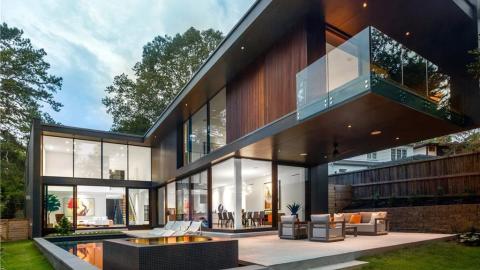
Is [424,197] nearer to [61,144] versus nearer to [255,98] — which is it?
[255,98]

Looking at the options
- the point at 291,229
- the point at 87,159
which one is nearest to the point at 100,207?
the point at 87,159

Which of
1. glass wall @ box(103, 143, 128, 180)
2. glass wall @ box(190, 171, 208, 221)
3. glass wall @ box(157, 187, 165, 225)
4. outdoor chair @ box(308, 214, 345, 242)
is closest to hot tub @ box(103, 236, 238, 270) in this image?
outdoor chair @ box(308, 214, 345, 242)

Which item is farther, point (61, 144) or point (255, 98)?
point (61, 144)

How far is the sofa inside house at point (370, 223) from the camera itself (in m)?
11.7

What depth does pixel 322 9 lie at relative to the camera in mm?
8578

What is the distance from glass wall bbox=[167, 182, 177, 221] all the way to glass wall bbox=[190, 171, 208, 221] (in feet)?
8.54

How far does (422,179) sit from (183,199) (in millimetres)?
9804

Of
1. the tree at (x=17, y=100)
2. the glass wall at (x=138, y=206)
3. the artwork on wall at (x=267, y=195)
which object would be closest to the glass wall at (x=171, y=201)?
the glass wall at (x=138, y=206)

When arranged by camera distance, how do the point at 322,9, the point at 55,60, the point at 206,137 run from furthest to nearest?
the point at 55,60 → the point at 206,137 → the point at 322,9

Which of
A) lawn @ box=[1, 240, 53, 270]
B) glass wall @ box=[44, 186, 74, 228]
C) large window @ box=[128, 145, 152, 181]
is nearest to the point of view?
lawn @ box=[1, 240, 53, 270]

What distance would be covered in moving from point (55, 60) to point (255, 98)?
96.6 meters

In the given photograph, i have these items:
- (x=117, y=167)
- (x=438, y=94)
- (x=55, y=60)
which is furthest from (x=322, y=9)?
(x=55, y=60)

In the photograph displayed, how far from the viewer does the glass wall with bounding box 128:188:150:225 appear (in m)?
19.7

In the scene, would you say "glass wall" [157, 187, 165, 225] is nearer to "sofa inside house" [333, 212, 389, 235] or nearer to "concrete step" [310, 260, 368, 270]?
"sofa inside house" [333, 212, 389, 235]
